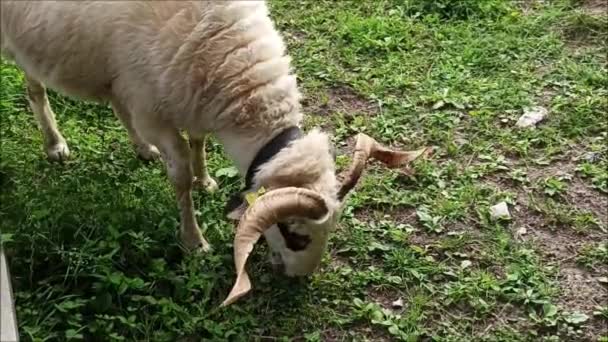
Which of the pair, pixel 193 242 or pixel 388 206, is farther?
pixel 388 206

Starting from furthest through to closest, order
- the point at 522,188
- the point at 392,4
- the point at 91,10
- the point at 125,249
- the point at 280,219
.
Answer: the point at 392,4
the point at 522,188
the point at 125,249
the point at 91,10
the point at 280,219

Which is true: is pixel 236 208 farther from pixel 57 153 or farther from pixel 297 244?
pixel 57 153

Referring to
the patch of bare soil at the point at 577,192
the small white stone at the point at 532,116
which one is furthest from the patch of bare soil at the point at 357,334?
the small white stone at the point at 532,116

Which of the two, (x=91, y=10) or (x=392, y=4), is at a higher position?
(x=91, y=10)

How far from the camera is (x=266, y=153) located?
3.65 metres

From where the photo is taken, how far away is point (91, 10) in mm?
3715

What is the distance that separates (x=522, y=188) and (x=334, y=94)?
4.32 feet

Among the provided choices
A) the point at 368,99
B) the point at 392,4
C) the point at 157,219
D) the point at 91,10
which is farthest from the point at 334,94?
the point at 91,10

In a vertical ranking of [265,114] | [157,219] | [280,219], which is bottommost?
[157,219]

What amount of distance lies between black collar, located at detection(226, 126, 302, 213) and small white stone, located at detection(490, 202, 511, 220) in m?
1.34

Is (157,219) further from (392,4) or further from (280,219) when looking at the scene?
(392,4)

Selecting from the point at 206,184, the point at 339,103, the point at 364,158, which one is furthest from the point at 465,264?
the point at 339,103

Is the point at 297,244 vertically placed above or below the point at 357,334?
above

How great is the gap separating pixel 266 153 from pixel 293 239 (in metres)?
0.38
